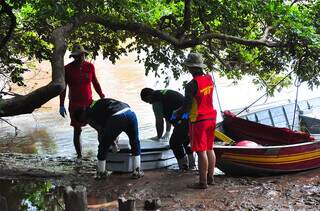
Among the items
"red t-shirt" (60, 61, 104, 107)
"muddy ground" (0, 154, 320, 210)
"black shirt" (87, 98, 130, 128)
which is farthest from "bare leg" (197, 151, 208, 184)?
"red t-shirt" (60, 61, 104, 107)

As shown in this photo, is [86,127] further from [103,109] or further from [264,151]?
[264,151]

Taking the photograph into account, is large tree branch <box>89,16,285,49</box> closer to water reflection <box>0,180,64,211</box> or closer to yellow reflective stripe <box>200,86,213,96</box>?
yellow reflective stripe <box>200,86,213,96</box>

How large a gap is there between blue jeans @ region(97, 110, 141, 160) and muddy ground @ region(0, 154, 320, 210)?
50 cm

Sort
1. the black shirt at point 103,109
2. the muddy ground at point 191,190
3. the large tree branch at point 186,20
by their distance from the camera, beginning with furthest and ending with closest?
the large tree branch at point 186,20
the black shirt at point 103,109
the muddy ground at point 191,190

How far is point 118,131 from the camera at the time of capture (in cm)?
686

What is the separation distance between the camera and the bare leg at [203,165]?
6.43 m

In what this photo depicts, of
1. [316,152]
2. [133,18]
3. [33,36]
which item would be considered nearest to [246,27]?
[133,18]

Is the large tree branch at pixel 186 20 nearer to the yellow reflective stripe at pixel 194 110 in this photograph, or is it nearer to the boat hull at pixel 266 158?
the yellow reflective stripe at pixel 194 110

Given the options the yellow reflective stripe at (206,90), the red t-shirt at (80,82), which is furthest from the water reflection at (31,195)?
the yellow reflective stripe at (206,90)

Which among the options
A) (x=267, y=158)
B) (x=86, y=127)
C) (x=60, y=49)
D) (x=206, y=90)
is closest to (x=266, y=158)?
(x=267, y=158)

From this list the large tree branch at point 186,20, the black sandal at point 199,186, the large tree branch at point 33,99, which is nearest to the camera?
the large tree branch at point 33,99

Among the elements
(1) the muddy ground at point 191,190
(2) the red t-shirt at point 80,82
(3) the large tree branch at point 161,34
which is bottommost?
(1) the muddy ground at point 191,190

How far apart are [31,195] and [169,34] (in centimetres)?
345

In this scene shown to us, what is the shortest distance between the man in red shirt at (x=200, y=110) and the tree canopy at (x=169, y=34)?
1.46 m
